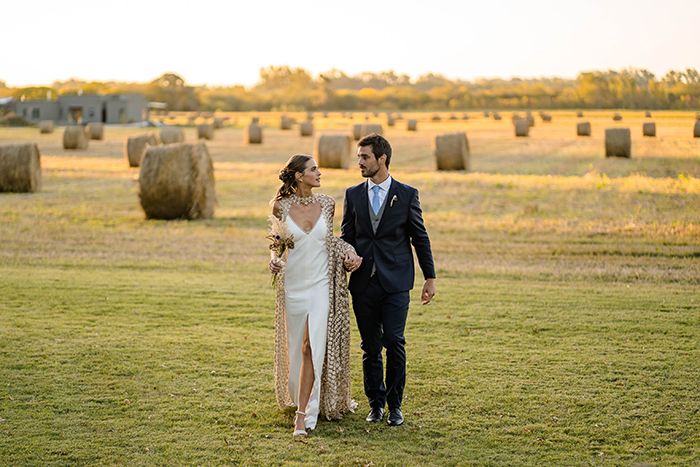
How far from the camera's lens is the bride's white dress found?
7625 millimetres

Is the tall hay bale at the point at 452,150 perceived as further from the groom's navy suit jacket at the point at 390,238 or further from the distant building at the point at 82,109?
the distant building at the point at 82,109

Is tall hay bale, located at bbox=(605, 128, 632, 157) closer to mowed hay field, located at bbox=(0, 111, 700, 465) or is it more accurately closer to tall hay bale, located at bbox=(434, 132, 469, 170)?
tall hay bale, located at bbox=(434, 132, 469, 170)

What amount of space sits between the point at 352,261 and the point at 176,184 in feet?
44.1

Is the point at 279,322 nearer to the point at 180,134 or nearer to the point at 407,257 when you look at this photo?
the point at 407,257

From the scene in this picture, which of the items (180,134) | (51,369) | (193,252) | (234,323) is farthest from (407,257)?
(180,134)

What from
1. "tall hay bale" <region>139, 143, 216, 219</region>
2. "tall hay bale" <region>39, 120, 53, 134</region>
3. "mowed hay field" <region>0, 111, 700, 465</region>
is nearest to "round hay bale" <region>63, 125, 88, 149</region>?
"tall hay bale" <region>39, 120, 53, 134</region>

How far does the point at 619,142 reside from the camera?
3641 cm

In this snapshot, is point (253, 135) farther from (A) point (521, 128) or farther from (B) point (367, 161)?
(B) point (367, 161)

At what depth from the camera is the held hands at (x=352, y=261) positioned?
754 centimetres

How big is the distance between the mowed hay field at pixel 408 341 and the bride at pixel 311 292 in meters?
0.34

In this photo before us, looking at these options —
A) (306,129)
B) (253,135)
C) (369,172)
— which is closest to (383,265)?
(369,172)

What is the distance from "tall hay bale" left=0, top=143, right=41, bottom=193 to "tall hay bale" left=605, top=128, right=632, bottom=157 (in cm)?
1936

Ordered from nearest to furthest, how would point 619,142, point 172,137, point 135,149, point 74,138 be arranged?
point 135,149
point 619,142
point 172,137
point 74,138

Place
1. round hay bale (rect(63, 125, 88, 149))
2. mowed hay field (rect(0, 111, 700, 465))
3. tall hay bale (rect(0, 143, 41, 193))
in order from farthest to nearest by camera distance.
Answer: round hay bale (rect(63, 125, 88, 149))
tall hay bale (rect(0, 143, 41, 193))
mowed hay field (rect(0, 111, 700, 465))
